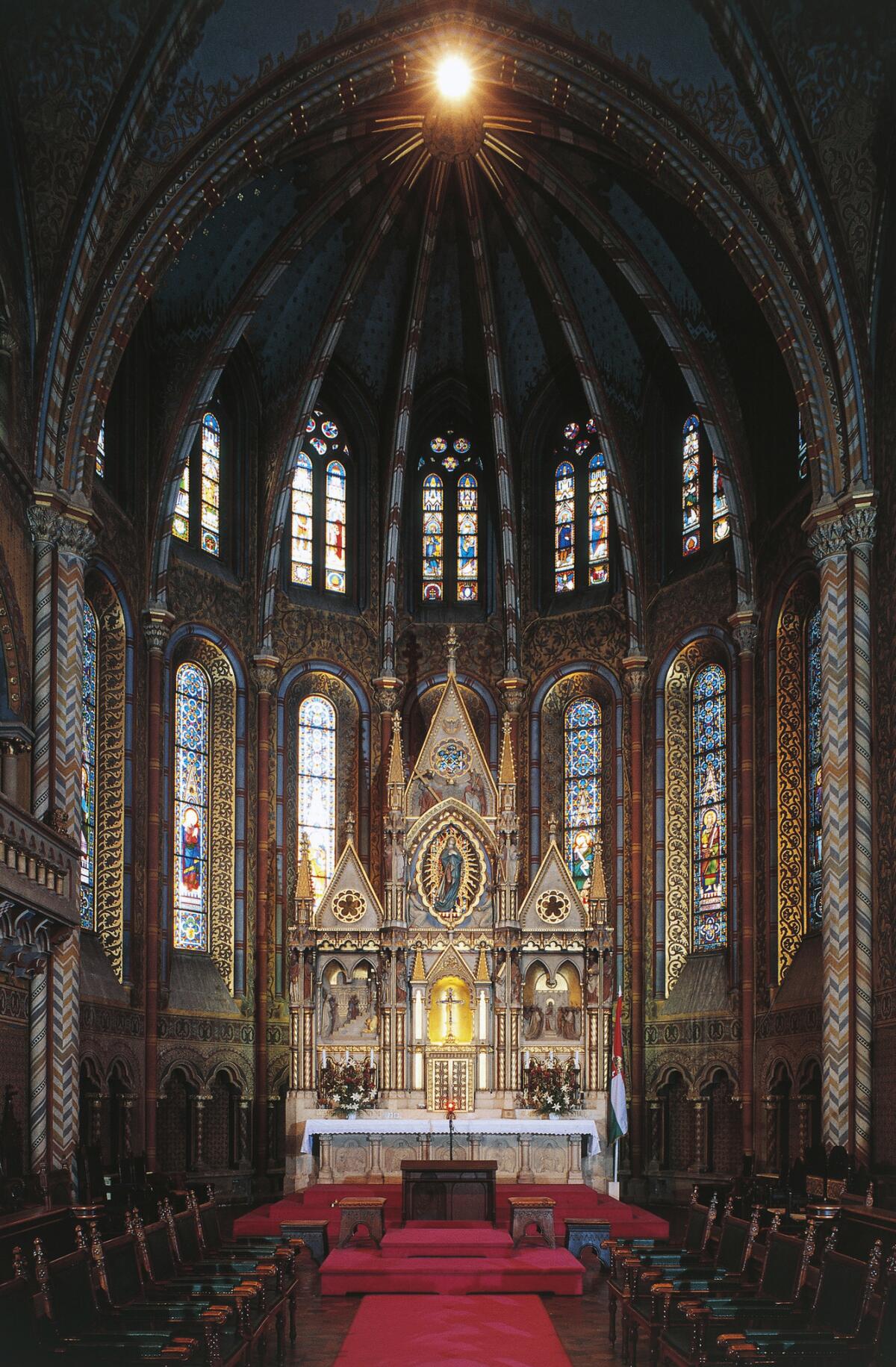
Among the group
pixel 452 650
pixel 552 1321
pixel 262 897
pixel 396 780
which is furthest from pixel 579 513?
pixel 552 1321

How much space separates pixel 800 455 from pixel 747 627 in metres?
3.26

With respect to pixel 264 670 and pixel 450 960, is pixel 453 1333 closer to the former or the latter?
pixel 450 960

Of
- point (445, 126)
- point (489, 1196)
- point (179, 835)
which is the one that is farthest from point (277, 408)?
point (489, 1196)

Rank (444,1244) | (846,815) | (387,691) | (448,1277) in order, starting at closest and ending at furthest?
(448,1277)
(444,1244)
(846,815)
(387,691)

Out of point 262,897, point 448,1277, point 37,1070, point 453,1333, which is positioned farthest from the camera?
point 262,897

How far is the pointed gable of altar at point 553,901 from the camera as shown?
29.6m

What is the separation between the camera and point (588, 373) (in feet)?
107

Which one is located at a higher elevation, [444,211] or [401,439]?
[444,211]

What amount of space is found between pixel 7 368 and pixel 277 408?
1075 cm

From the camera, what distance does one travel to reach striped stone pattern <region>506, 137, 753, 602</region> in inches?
1195

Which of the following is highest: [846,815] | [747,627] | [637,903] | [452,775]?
[747,627]

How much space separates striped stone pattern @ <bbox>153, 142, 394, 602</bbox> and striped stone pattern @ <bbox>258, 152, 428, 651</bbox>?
3.25 ft

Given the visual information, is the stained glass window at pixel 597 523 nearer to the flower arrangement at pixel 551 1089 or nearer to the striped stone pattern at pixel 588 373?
the striped stone pattern at pixel 588 373

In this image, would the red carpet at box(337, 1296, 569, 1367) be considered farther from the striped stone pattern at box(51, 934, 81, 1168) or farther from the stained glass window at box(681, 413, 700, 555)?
the stained glass window at box(681, 413, 700, 555)
